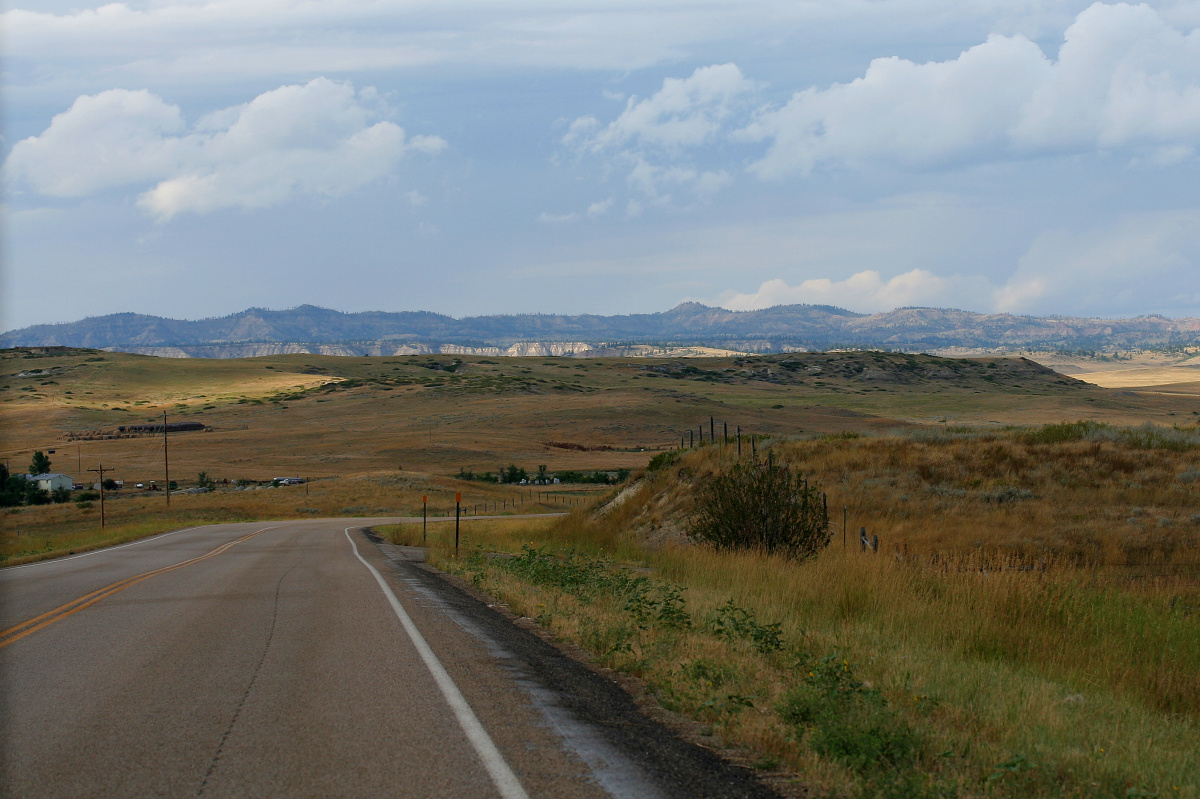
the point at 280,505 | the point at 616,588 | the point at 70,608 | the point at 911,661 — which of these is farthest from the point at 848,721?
the point at 280,505

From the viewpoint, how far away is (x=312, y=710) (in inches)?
284

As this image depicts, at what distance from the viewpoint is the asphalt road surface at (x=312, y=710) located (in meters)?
5.57

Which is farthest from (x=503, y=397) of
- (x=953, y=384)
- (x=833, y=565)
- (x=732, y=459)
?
(x=833, y=565)

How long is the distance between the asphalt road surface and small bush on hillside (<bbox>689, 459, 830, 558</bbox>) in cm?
713

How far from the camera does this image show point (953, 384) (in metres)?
181

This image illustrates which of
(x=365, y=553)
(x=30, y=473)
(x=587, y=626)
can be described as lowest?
(x=30, y=473)

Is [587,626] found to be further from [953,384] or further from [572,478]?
[953,384]

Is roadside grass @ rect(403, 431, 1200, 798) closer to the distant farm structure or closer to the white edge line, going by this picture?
the white edge line

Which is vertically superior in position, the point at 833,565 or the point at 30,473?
the point at 833,565

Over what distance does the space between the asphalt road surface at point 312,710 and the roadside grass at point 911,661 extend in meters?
0.71

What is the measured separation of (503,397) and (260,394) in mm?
53772

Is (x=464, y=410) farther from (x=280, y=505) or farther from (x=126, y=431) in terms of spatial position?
(x=280, y=505)

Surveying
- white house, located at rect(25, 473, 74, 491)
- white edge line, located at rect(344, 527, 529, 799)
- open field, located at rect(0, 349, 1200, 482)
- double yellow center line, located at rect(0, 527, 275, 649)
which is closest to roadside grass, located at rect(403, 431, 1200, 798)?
white edge line, located at rect(344, 527, 529, 799)

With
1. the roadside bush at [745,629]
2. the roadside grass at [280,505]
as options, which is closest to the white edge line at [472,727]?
the roadside bush at [745,629]
